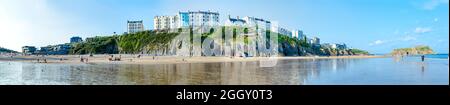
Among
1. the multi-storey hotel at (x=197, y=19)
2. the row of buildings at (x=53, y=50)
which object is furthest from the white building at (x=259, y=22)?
the row of buildings at (x=53, y=50)

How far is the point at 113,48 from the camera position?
64.0m

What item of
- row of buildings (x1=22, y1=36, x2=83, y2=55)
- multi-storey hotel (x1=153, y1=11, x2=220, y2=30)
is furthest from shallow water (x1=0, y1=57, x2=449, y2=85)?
multi-storey hotel (x1=153, y1=11, x2=220, y2=30)

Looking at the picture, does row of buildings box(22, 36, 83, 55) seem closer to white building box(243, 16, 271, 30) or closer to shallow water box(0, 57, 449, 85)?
white building box(243, 16, 271, 30)

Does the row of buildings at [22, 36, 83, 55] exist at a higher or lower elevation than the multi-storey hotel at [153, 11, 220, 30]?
lower

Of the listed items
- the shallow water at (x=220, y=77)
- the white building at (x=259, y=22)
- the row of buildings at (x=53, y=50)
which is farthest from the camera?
the white building at (x=259, y=22)

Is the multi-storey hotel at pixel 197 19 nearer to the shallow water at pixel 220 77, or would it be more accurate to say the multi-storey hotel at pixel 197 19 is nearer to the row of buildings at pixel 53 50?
the row of buildings at pixel 53 50

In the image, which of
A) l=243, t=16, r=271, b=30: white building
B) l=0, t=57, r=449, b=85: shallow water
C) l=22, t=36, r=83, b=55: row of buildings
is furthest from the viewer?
l=243, t=16, r=271, b=30: white building

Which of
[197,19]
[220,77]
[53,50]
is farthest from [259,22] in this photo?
[220,77]

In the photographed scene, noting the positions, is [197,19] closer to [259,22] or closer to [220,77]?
[259,22]

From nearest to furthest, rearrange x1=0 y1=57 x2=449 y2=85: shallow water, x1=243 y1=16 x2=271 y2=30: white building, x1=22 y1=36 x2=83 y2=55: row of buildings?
1. x1=0 y1=57 x2=449 y2=85: shallow water
2. x1=22 y1=36 x2=83 y2=55: row of buildings
3. x1=243 y1=16 x2=271 y2=30: white building
